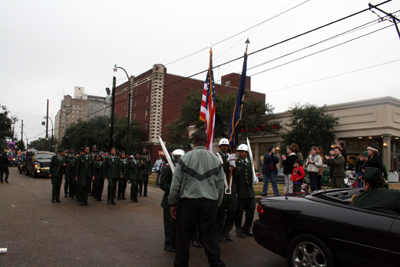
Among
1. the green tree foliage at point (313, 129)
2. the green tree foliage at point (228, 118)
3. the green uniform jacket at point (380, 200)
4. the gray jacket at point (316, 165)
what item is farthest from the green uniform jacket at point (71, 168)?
the green tree foliage at point (228, 118)

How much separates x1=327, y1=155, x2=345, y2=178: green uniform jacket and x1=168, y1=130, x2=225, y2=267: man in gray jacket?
6.72 m

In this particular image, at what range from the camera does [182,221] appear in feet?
12.0

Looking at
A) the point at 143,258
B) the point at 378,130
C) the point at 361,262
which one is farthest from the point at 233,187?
the point at 378,130

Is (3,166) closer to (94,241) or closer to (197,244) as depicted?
(94,241)

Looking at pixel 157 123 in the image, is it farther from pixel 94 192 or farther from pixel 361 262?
pixel 361 262

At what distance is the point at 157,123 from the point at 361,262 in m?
46.8

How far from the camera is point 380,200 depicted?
3.65 m

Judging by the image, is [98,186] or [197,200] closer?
[197,200]

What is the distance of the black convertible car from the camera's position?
10.7ft

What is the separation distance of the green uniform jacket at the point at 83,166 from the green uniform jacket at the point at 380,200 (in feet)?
29.0

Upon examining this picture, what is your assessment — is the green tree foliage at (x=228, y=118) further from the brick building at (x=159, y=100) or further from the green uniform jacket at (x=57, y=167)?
the green uniform jacket at (x=57, y=167)

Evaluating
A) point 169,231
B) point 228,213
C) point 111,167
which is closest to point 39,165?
point 111,167

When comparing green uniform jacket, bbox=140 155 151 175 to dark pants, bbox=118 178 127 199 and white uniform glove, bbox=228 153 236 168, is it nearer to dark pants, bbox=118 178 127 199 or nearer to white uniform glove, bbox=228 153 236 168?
dark pants, bbox=118 178 127 199

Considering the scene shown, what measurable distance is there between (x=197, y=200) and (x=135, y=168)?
27.3 ft
